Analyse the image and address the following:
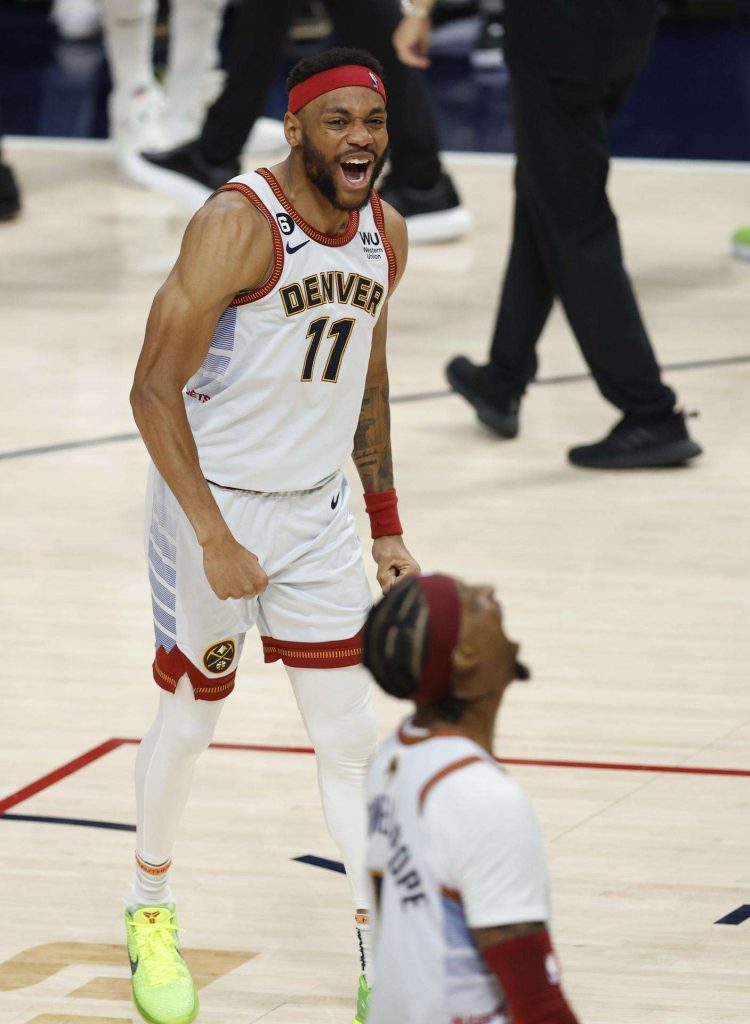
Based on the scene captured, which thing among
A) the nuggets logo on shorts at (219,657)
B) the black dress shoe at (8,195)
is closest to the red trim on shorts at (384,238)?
the nuggets logo on shorts at (219,657)

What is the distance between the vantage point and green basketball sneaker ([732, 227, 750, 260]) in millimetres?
7719

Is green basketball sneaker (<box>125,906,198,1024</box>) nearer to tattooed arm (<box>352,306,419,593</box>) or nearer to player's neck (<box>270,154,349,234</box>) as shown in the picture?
tattooed arm (<box>352,306,419,593</box>)

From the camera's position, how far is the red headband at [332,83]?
9.29ft

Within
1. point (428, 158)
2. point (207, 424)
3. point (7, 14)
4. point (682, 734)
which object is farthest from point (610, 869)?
point (7, 14)

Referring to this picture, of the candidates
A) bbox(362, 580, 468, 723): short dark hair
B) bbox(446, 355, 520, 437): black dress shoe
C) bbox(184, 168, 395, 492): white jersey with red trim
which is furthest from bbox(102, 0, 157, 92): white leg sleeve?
bbox(362, 580, 468, 723): short dark hair

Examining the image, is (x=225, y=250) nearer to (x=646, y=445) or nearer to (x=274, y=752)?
(x=274, y=752)

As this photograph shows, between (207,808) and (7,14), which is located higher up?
(207,808)

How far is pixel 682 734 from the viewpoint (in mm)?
4070

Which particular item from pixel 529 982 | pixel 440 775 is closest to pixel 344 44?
pixel 440 775

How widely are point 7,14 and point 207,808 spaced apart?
435 inches

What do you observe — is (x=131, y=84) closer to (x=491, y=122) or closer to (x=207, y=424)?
(x=491, y=122)

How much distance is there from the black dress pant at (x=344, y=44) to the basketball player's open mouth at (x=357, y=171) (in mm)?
4679

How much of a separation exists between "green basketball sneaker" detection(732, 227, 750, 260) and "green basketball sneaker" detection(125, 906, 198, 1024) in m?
5.25

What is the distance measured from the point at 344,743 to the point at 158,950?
0.48 meters
